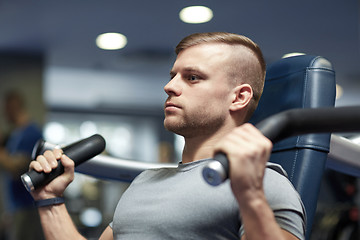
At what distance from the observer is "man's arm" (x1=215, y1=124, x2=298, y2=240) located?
0.65m

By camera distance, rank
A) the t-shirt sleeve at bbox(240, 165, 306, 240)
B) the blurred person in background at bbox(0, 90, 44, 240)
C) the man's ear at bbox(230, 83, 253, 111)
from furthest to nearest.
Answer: the blurred person in background at bbox(0, 90, 44, 240), the man's ear at bbox(230, 83, 253, 111), the t-shirt sleeve at bbox(240, 165, 306, 240)

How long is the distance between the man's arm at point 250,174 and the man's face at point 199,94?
39 centimetres

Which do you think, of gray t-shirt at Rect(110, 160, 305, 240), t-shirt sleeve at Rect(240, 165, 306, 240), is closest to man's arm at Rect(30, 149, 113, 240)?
gray t-shirt at Rect(110, 160, 305, 240)

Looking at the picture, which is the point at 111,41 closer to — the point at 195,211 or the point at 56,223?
the point at 56,223

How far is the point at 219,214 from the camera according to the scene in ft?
2.96

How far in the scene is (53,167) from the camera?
1.05 meters

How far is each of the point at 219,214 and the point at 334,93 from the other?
47 centimetres

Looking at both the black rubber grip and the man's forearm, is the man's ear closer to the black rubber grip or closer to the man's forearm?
the black rubber grip

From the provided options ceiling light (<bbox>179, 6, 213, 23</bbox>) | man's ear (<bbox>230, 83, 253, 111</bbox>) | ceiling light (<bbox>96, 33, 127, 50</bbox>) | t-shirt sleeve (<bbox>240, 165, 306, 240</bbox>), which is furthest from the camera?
ceiling light (<bbox>96, 33, 127, 50</bbox>)

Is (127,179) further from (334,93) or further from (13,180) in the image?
(13,180)

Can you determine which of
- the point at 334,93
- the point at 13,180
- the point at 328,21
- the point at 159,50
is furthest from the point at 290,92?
the point at 159,50

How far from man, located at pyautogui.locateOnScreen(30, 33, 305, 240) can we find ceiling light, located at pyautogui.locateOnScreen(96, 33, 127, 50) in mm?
3780

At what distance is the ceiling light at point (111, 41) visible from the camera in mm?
4866

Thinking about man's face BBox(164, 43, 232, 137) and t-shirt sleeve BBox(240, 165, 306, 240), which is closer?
t-shirt sleeve BBox(240, 165, 306, 240)
